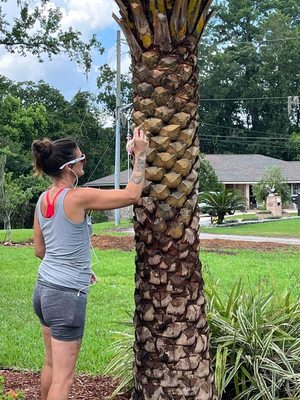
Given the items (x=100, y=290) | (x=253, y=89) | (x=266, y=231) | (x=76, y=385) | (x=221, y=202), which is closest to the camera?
(x=76, y=385)

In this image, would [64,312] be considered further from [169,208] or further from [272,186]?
[272,186]

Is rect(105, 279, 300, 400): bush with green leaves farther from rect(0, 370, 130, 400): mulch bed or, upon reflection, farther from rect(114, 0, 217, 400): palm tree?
rect(114, 0, 217, 400): palm tree

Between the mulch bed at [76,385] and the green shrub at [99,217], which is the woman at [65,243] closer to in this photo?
the mulch bed at [76,385]

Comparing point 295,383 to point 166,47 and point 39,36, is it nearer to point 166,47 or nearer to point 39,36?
point 166,47

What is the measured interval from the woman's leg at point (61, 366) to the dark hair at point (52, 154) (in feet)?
3.51

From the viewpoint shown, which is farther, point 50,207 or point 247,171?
point 247,171

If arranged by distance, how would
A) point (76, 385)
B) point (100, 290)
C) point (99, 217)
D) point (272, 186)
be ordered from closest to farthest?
point (76, 385)
point (100, 290)
point (272, 186)
point (99, 217)

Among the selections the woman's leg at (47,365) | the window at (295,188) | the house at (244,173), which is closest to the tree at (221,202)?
the house at (244,173)

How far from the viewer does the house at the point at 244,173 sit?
158ft

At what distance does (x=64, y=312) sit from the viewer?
11.1 ft

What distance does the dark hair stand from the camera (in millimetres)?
3549

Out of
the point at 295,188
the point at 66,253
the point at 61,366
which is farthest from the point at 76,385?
the point at 295,188

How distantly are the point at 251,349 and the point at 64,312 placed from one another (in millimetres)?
Result: 1561

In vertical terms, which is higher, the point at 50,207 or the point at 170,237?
the point at 50,207
